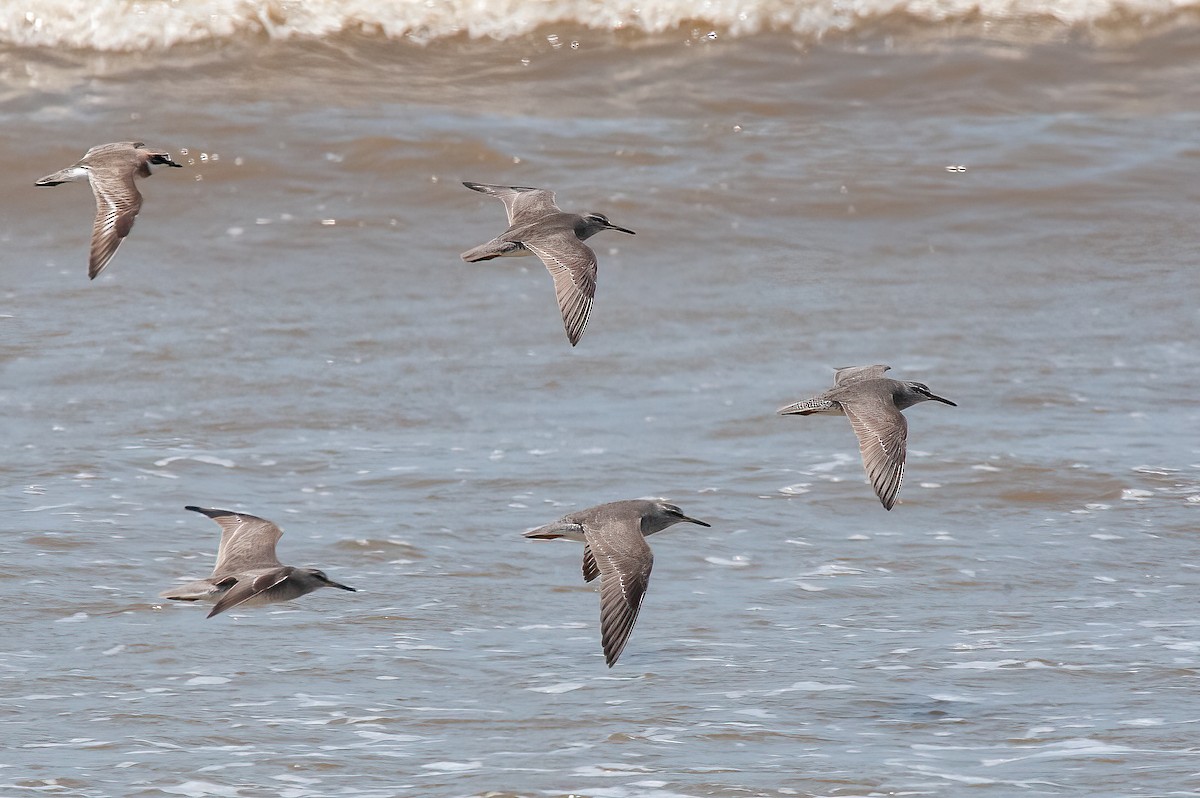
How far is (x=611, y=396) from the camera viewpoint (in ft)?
31.0

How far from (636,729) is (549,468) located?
2792 millimetres

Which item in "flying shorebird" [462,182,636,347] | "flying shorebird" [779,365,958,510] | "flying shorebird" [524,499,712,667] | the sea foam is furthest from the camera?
the sea foam

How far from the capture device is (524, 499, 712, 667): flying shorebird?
579 centimetres

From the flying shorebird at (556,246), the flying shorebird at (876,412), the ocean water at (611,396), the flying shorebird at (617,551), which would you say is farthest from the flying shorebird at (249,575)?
the flying shorebird at (876,412)

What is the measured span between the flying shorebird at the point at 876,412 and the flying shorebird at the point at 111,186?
277 centimetres

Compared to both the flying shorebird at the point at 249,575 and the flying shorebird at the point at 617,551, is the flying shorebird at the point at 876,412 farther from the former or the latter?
the flying shorebird at the point at 249,575

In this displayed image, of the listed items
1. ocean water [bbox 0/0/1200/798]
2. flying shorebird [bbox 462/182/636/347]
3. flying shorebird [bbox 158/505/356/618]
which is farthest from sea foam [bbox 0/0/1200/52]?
flying shorebird [bbox 158/505/356/618]

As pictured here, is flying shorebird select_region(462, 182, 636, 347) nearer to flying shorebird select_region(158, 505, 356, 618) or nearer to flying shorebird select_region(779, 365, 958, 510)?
flying shorebird select_region(779, 365, 958, 510)

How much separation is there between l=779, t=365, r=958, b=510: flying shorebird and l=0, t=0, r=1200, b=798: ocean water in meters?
0.60

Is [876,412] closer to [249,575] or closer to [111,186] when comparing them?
[249,575]

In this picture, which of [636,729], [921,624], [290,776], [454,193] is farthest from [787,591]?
[454,193]

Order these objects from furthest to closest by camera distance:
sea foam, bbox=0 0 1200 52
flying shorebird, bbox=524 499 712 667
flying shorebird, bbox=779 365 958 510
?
sea foam, bbox=0 0 1200 52
flying shorebird, bbox=779 365 958 510
flying shorebird, bbox=524 499 712 667

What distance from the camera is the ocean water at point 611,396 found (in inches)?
229

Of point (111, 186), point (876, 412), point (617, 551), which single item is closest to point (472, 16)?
point (111, 186)
